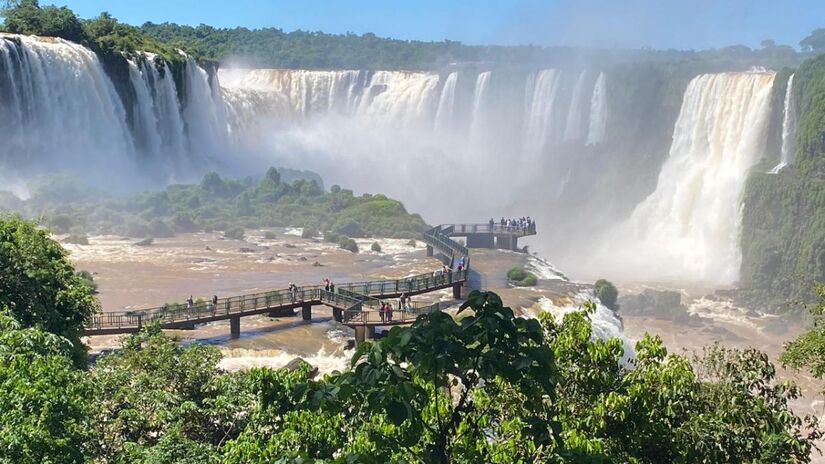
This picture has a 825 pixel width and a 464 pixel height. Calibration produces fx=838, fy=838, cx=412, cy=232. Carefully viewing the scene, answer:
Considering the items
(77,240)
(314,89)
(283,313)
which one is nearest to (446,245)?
(283,313)

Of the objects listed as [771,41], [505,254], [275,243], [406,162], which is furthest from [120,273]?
[771,41]

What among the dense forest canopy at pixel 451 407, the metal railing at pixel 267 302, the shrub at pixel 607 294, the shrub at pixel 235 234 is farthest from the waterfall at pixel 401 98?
the dense forest canopy at pixel 451 407

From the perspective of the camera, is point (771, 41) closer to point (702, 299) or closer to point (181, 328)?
point (702, 299)

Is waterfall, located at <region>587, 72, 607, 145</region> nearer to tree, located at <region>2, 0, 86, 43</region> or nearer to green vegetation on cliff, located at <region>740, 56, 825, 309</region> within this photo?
green vegetation on cliff, located at <region>740, 56, 825, 309</region>

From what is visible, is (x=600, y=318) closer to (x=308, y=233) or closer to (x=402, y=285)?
(x=402, y=285)

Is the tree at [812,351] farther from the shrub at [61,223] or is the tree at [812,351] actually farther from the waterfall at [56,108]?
the waterfall at [56,108]
